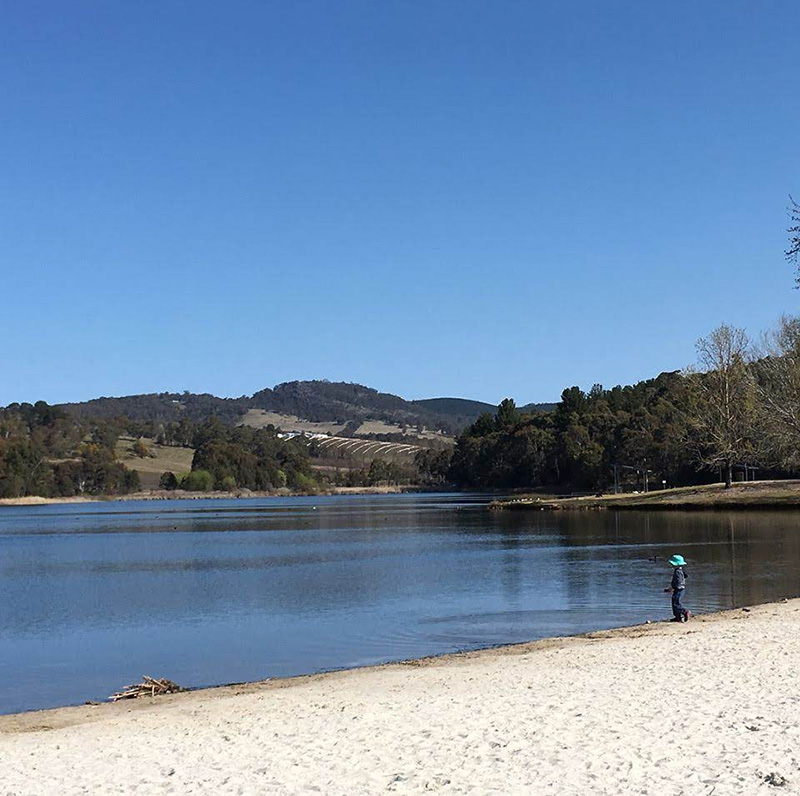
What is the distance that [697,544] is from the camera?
1937 inches

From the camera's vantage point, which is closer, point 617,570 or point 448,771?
point 448,771

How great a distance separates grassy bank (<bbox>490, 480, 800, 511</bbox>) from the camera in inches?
3004

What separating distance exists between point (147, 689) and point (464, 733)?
28.3 feet

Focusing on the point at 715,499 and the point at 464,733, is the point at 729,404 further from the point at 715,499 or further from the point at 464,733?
the point at 464,733

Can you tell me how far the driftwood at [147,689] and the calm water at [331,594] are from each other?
4.09ft

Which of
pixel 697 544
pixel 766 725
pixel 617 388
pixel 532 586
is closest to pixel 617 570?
pixel 532 586

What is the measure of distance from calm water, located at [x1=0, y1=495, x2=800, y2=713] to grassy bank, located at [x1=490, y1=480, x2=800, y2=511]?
8.03 m

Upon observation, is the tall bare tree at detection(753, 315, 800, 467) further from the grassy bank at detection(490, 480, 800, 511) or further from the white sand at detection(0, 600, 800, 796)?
the white sand at detection(0, 600, 800, 796)

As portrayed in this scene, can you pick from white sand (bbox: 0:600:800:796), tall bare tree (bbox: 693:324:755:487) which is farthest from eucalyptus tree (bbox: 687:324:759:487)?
white sand (bbox: 0:600:800:796)

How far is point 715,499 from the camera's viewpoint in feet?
262

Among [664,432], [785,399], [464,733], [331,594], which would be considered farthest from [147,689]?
[664,432]

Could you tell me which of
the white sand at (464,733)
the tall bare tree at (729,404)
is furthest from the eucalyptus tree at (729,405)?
the white sand at (464,733)

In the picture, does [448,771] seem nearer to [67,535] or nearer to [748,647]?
[748,647]

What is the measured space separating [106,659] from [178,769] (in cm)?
1351
